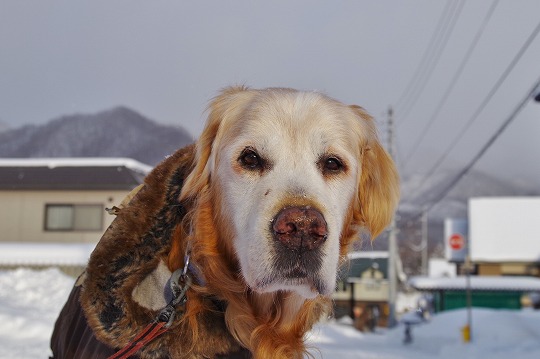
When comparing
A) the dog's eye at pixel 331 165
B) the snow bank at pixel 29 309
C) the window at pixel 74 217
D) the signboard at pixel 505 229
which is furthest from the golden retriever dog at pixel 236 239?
the signboard at pixel 505 229

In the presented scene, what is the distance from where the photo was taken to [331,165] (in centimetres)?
285

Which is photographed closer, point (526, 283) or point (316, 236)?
point (316, 236)

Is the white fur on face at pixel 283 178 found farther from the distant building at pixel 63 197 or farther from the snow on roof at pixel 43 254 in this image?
the distant building at pixel 63 197

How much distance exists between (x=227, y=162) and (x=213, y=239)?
1.13ft

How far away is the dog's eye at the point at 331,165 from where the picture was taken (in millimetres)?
2818

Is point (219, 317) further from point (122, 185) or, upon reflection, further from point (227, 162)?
point (122, 185)

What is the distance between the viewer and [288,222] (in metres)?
2.44

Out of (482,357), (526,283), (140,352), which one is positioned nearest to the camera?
(140,352)

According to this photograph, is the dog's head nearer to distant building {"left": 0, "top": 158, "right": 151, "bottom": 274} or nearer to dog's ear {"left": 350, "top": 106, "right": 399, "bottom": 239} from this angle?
dog's ear {"left": 350, "top": 106, "right": 399, "bottom": 239}

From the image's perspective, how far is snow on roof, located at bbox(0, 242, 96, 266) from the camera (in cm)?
2102

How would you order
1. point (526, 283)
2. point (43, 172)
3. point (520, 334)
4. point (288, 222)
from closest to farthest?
1. point (288, 222)
2. point (520, 334)
3. point (43, 172)
4. point (526, 283)

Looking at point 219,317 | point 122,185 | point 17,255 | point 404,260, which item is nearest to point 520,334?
point 122,185

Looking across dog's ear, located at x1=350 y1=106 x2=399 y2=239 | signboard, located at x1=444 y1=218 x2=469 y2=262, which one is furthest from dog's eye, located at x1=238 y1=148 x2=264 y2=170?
signboard, located at x1=444 y1=218 x2=469 y2=262

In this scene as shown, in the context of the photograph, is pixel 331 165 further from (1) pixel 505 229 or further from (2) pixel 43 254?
(1) pixel 505 229
